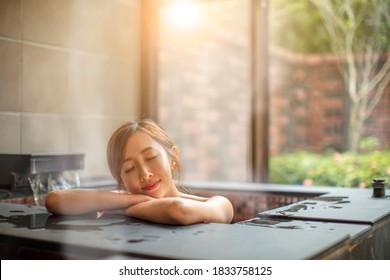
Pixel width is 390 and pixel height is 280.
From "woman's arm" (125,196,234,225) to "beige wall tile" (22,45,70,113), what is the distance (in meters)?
1.48

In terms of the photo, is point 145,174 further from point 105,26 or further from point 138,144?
point 105,26

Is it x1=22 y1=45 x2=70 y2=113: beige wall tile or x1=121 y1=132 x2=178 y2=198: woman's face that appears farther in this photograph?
x1=22 y1=45 x2=70 y2=113: beige wall tile

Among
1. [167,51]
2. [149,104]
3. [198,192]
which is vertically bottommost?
[198,192]

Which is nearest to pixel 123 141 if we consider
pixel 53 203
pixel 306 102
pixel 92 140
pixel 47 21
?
pixel 53 203

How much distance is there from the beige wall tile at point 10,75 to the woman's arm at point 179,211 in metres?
1.37

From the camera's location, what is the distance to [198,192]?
10.7ft

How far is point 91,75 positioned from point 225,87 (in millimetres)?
1881

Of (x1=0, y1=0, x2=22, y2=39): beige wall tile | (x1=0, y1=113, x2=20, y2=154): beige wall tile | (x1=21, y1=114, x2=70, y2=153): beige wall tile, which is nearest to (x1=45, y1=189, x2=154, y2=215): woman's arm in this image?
(x1=0, y1=113, x2=20, y2=154): beige wall tile

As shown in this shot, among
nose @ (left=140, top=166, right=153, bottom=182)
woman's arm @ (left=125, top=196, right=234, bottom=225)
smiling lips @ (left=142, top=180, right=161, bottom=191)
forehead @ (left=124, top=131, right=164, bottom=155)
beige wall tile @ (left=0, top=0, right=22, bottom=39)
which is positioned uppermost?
beige wall tile @ (left=0, top=0, right=22, bottom=39)

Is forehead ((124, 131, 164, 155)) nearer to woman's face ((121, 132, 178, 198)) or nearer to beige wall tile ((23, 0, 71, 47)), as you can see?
woman's face ((121, 132, 178, 198))

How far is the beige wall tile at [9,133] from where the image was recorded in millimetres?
2871

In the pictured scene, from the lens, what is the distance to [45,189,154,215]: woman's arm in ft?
6.03

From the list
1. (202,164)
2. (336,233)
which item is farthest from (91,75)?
(336,233)
